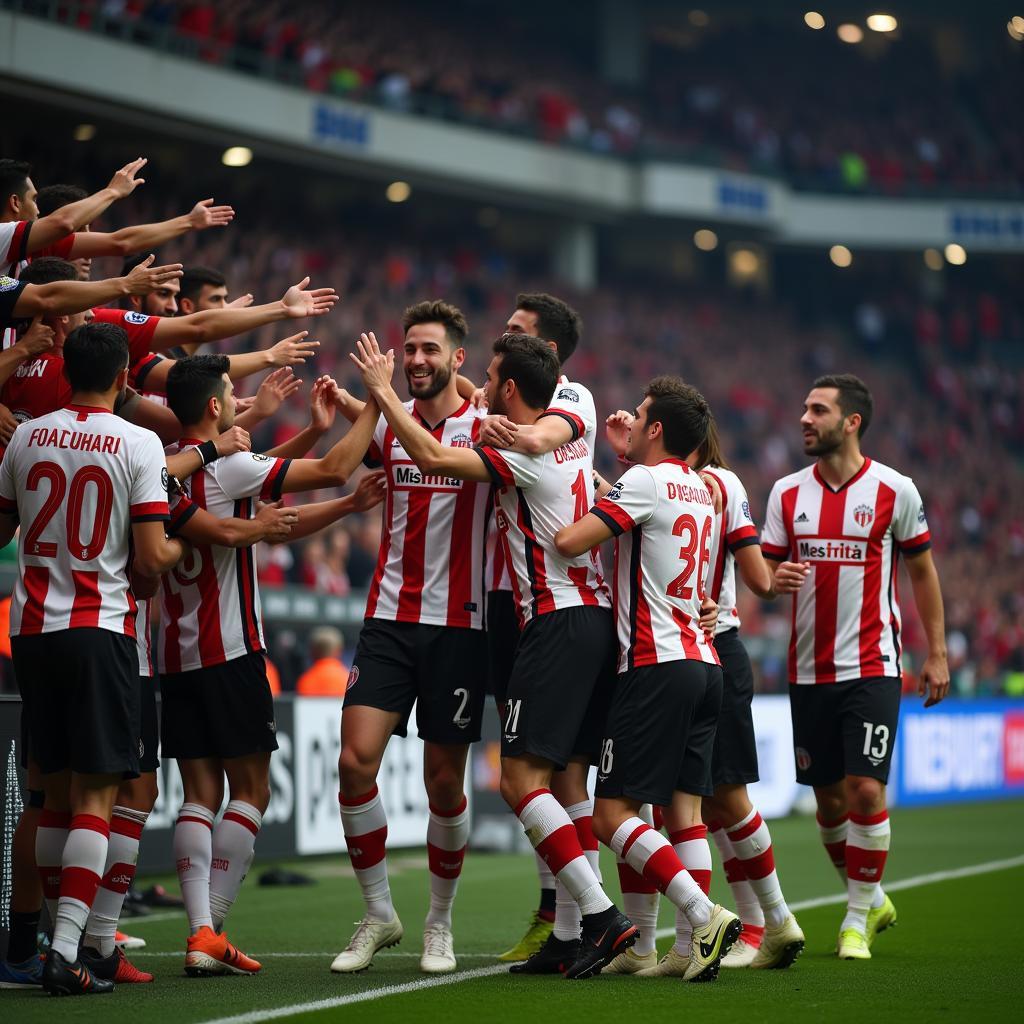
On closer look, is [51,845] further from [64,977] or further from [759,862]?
[759,862]

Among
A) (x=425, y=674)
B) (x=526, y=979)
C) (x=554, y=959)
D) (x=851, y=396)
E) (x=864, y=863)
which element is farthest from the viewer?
(x=851, y=396)

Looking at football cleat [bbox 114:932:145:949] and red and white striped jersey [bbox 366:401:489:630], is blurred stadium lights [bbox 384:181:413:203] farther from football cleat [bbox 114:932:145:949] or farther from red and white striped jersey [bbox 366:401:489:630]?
red and white striped jersey [bbox 366:401:489:630]

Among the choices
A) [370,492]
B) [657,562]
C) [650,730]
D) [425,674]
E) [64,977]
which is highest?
[370,492]

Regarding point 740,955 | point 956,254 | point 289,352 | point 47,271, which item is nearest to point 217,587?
point 289,352

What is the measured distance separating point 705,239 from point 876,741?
106ft

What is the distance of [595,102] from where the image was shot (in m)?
37.0

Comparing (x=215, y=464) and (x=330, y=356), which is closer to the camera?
(x=215, y=464)

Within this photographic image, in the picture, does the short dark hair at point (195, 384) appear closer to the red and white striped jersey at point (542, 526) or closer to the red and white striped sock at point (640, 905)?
the red and white striped jersey at point (542, 526)

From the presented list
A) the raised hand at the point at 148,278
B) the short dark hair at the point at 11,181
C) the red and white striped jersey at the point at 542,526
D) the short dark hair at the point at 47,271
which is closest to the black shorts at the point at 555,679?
the red and white striped jersey at the point at 542,526

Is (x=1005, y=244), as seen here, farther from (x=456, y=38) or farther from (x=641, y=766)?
(x=641, y=766)

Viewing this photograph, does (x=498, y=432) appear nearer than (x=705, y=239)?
Yes

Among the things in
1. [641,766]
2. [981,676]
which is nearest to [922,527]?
[641,766]

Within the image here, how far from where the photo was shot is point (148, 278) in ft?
21.5

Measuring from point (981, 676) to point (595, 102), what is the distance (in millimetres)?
16824
